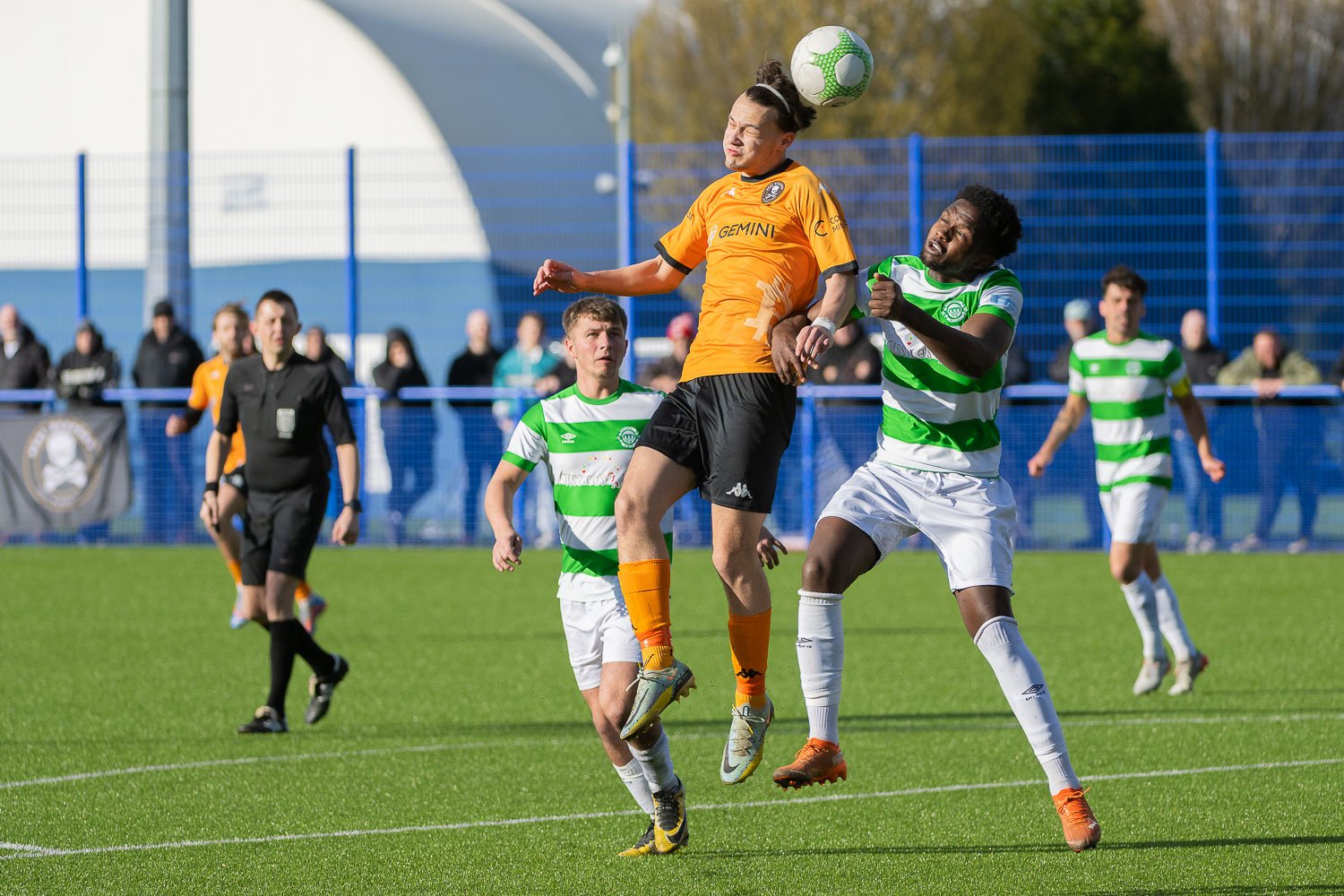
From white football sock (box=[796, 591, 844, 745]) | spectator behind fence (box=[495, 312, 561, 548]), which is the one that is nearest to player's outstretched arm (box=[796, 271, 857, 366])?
white football sock (box=[796, 591, 844, 745])

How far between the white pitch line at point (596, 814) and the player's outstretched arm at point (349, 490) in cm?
215

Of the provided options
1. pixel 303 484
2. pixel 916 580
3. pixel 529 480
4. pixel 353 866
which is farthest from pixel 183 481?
pixel 353 866

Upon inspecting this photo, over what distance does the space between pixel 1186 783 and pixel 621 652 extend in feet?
8.23

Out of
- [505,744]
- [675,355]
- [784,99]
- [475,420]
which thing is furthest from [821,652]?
[475,420]

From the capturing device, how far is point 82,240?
60.5 feet

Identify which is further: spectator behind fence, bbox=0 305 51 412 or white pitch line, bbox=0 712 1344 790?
spectator behind fence, bbox=0 305 51 412

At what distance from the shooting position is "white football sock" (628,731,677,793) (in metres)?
6.24

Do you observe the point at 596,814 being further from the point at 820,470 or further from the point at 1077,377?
the point at 820,470

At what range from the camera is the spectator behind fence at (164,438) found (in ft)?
56.0

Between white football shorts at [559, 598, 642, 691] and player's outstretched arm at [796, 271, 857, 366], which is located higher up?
player's outstretched arm at [796, 271, 857, 366]

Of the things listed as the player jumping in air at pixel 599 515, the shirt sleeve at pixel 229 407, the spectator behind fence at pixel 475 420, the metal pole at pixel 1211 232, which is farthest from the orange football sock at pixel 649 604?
the metal pole at pixel 1211 232

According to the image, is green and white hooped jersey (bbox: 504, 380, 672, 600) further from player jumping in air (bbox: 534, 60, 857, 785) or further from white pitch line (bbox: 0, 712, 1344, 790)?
white pitch line (bbox: 0, 712, 1344, 790)

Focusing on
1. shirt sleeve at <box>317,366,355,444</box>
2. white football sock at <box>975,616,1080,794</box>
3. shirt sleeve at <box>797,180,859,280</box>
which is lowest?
white football sock at <box>975,616,1080,794</box>

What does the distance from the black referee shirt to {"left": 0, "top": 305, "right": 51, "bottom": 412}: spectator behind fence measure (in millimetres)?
9121
